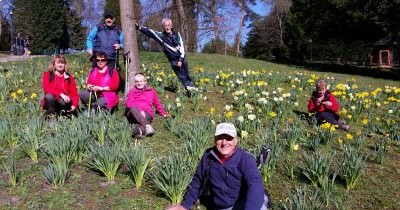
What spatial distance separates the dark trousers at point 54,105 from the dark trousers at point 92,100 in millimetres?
224

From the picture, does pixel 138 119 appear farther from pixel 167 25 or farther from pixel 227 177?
pixel 167 25

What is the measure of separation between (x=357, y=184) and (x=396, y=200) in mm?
386

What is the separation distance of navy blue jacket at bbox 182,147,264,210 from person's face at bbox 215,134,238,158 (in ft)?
0.31

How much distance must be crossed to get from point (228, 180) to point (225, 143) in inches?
13.1

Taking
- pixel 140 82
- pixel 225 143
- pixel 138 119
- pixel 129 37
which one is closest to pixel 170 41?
pixel 129 37

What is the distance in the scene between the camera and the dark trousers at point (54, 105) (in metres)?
5.51

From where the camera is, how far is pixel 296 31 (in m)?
43.3

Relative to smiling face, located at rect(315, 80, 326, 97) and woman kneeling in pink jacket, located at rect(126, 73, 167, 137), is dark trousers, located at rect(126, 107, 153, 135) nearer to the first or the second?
woman kneeling in pink jacket, located at rect(126, 73, 167, 137)

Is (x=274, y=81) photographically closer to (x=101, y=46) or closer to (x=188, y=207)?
(x=101, y=46)

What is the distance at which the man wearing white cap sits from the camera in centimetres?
307

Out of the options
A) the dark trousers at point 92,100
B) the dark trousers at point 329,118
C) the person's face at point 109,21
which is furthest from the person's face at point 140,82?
the dark trousers at point 329,118

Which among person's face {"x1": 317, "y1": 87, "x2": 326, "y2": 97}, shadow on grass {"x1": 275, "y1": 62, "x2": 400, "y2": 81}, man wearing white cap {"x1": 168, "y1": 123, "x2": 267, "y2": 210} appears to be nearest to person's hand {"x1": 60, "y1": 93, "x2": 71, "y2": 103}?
man wearing white cap {"x1": 168, "y1": 123, "x2": 267, "y2": 210}

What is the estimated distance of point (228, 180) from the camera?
3.24 m

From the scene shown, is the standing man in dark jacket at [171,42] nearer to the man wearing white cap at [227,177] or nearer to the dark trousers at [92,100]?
the dark trousers at [92,100]
